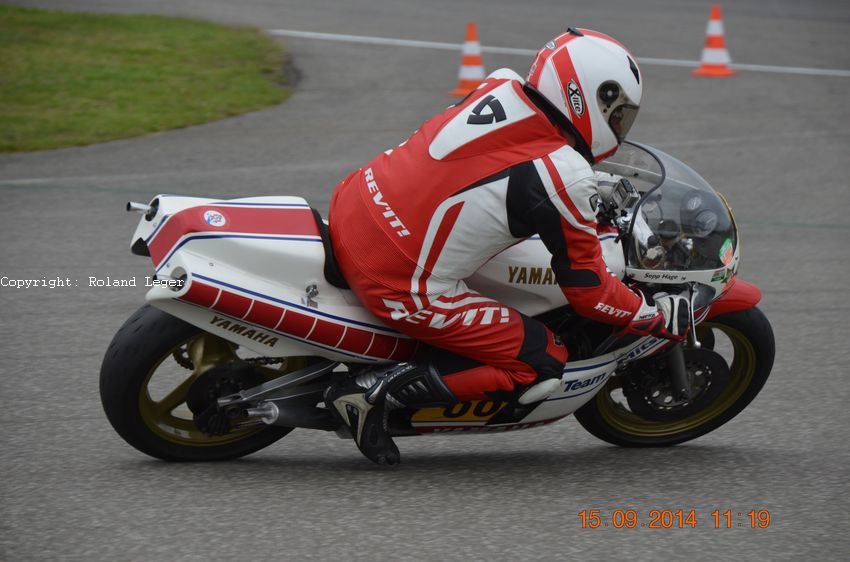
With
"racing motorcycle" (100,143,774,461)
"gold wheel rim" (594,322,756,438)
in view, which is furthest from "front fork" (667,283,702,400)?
"gold wheel rim" (594,322,756,438)

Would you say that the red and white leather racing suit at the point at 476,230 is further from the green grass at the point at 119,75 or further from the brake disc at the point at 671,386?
the green grass at the point at 119,75

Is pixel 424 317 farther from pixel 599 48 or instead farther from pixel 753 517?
pixel 753 517

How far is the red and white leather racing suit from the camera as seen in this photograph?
378cm

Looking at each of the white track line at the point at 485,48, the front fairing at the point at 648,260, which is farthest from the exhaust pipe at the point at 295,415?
the white track line at the point at 485,48

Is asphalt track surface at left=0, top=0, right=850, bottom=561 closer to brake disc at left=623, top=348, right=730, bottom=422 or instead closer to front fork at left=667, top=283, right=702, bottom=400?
brake disc at left=623, top=348, right=730, bottom=422

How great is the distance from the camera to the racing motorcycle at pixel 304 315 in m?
3.95

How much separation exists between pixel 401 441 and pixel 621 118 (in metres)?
1.66

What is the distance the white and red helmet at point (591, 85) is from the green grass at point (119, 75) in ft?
21.5

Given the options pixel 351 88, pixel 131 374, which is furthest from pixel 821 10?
pixel 131 374

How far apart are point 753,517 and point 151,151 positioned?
6.56 m

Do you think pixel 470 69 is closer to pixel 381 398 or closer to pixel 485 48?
pixel 485 48

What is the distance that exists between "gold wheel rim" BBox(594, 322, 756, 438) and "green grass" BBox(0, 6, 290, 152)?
626 cm

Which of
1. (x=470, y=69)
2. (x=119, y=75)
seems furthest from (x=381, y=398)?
(x=119, y=75)

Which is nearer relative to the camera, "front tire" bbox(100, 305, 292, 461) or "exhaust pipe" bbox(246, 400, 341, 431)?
"front tire" bbox(100, 305, 292, 461)
